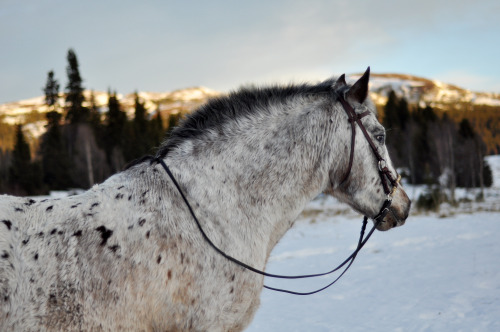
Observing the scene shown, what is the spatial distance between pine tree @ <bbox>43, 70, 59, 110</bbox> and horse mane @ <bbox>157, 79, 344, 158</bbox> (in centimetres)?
4810

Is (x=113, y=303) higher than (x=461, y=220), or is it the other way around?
(x=113, y=303)

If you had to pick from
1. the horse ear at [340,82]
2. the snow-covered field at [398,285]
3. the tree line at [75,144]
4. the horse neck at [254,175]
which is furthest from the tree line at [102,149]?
the horse neck at [254,175]

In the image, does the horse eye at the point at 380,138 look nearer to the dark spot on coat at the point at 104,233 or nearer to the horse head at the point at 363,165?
the horse head at the point at 363,165

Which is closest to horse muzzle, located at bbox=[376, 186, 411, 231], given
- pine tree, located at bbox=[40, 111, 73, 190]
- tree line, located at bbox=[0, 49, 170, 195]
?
tree line, located at bbox=[0, 49, 170, 195]

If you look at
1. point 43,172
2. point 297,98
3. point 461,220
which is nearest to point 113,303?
point 297,98

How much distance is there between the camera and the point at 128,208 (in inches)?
96.4

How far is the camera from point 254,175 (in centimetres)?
280

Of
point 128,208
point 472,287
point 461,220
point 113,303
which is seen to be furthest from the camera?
point 461,220

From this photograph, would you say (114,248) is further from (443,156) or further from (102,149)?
(443,156)

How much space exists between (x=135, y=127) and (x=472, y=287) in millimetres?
43920

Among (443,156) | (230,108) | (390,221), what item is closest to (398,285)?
(390,221)

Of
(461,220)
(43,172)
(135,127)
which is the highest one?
(135,127)

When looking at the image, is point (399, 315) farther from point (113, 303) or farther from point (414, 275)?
point (113, 303)

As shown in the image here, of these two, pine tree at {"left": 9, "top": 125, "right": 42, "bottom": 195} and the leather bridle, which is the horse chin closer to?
the leather bridle
